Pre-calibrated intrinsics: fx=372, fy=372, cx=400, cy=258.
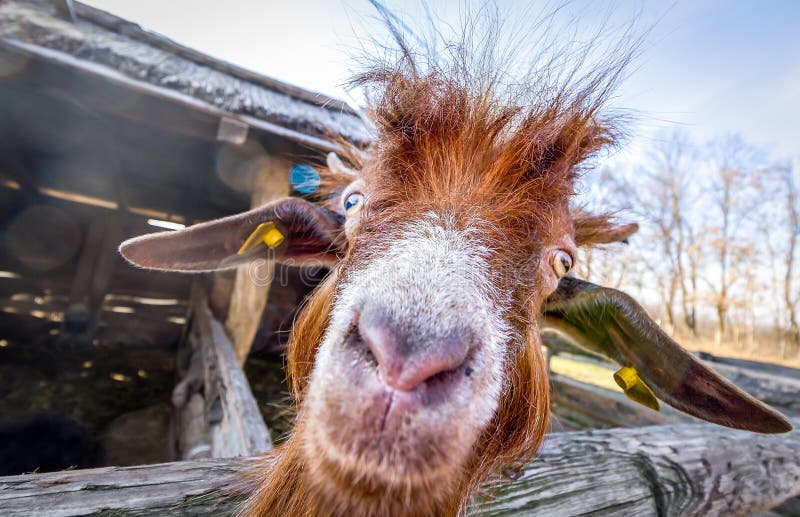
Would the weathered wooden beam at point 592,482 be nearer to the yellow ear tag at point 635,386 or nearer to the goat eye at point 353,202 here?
the yellow ear tag at point 635,386

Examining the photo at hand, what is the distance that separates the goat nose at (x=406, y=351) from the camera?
31.0 inches

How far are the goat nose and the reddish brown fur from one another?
37cm

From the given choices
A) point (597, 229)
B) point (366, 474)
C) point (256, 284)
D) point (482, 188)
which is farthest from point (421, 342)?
point (256, 284)

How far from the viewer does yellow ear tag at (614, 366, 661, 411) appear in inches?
64.9

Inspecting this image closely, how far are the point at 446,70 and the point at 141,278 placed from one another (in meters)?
9.42

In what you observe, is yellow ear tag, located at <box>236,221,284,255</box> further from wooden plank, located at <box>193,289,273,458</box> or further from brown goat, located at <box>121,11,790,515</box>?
wooden plank, located at <box>193,289,273,458</box>

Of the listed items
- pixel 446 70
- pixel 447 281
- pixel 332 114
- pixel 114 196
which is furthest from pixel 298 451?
pixel 114 196

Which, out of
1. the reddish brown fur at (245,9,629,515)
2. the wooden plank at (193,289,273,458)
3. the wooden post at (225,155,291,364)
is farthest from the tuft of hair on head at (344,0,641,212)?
the wooden post at (225,155,291,364)

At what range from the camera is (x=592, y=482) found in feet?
4.89

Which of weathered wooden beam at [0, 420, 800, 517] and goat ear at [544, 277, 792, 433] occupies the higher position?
goat ear at [544, 277, 792, 433]

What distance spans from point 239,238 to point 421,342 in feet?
4.51

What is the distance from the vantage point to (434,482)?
83 centimetres

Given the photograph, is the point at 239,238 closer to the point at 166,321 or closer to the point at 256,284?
the point at 256,284

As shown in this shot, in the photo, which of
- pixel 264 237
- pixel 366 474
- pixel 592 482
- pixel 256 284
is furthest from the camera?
pixel 256 284
